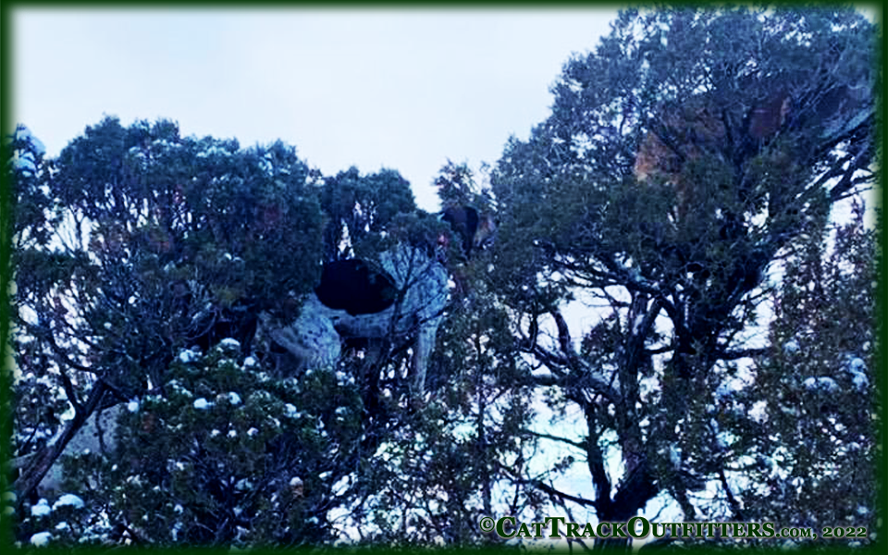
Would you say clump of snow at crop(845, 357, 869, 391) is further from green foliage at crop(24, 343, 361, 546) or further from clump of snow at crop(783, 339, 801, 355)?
green foliage at crop(24, 343, 361, 546)

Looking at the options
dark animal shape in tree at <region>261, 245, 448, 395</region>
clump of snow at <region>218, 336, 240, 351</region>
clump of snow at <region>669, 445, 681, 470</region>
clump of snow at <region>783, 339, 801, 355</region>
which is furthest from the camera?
dark animal shape in tree at <region>261, 245, 448, 395</region>

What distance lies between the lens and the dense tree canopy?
7008 mm

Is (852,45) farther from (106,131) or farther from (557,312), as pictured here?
(106,131)

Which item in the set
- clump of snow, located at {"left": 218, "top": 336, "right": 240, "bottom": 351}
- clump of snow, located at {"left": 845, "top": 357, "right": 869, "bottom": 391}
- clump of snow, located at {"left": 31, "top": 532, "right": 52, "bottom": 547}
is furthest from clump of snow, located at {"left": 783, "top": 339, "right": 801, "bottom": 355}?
clump of snow, located at {"left": 31, "top": 532, "right": 52, "bottom": 547}

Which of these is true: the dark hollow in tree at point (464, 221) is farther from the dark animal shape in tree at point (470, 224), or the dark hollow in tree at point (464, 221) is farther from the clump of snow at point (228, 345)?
the clump of snow at point (228, 345)

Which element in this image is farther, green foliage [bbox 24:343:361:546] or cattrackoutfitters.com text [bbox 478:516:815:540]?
cattrackoutfitters.com text [bbox 478:516:815:540]

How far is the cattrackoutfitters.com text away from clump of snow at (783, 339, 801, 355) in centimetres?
126

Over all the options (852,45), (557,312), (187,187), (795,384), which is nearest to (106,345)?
(187,187)

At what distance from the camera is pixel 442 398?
862 centimetres

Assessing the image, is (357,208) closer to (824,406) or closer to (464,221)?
(464,221)

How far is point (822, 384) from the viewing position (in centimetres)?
679

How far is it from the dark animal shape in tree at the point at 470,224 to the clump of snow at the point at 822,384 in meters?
4.25

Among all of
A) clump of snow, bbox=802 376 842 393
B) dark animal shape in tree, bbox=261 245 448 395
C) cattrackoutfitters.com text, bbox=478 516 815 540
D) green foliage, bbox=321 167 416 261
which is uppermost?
green foliage, bbox=321 167 416 261

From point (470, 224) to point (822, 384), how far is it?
4608 mm
